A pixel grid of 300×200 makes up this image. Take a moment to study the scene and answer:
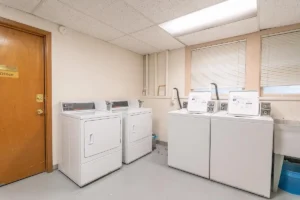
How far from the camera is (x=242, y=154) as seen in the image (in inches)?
77.9

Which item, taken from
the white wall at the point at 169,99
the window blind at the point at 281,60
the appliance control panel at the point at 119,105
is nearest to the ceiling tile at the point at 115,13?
the white wall at the point at 169,99

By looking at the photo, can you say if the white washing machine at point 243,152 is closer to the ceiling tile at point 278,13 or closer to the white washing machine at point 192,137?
the white washing machine at point 192,137

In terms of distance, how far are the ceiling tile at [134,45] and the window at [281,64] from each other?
7.18ft

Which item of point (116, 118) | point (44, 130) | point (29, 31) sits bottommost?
point (44, 130)

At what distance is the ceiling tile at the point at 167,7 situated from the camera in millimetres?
1815

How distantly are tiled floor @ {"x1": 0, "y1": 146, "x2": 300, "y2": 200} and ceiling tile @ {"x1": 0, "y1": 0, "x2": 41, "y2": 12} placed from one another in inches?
92.0

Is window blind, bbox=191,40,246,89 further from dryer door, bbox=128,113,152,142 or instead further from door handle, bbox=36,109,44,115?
door handle, bbox=36,109,44,115

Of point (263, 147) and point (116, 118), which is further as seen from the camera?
point (116, 118)

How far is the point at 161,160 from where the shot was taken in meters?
2.89

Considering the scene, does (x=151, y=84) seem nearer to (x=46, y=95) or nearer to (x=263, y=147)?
(x=46, y=95)

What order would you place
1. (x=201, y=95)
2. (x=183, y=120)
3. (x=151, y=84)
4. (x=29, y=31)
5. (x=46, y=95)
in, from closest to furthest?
(x=29, y=31) < (x=46, y=95) < (x=183, y=120) < (x=201, y=95) < (x=151, y=84)

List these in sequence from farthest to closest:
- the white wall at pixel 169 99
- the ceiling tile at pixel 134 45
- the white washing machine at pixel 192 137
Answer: the white wall at pixel 169 99, the ceiling tile at pixel 134 45, the white washing machine at pixel 192 137

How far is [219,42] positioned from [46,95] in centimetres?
320

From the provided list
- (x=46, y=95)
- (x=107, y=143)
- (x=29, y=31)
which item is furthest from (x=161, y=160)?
(x=29, y=31)
